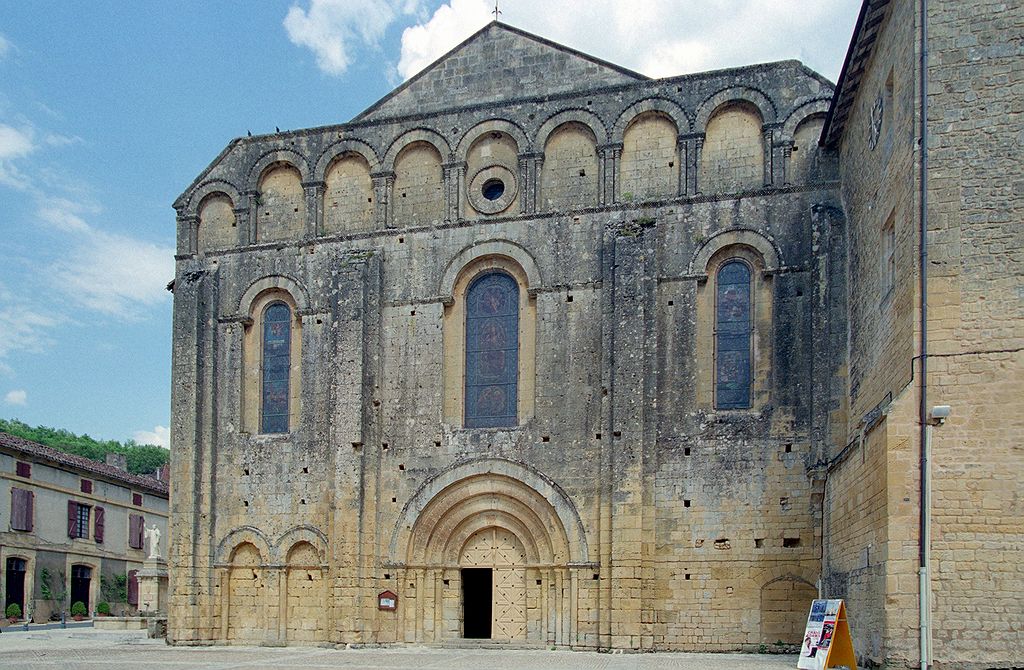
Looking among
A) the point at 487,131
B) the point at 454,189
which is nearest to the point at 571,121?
the point at 487,131

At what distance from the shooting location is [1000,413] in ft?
41.0

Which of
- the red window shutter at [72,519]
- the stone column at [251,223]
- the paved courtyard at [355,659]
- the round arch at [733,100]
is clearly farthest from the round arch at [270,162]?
the red window shutter at [72,519]

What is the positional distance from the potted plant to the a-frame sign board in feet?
97.5

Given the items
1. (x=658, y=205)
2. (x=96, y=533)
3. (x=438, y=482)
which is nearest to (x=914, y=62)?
(x=658, y=205)

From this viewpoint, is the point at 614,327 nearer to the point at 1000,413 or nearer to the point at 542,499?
the point at 542,499

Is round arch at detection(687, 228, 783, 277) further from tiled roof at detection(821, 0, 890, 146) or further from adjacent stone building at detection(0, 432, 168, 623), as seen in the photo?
adjacent stone building at detection(0, 432, 168, 623)

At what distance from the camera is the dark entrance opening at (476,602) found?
68.9 feet

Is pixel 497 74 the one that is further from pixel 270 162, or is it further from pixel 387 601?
pixel 387 601

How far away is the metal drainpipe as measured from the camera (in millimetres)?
12242

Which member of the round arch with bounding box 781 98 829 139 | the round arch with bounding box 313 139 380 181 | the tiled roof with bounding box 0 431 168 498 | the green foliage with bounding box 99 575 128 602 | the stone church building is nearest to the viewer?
the stone church building

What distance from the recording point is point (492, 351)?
21.0 m

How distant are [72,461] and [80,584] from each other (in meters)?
4.58

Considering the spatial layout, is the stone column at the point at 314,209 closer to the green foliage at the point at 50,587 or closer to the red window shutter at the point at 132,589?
the green foliage at the point at 50,587

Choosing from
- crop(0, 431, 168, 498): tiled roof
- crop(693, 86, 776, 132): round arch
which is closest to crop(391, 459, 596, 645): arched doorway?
crop(693, 86, 776, 132): round arch
